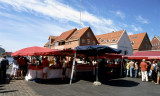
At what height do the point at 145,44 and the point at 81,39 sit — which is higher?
the point at 81,39

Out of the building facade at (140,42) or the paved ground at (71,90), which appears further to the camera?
the building facade at (140,42)

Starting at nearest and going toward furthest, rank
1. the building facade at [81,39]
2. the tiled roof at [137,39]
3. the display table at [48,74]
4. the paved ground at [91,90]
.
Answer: the paved ground at [91,90] < the display table at [48,74] < the building facade at [81,39] < the tiled roof at [137,39]

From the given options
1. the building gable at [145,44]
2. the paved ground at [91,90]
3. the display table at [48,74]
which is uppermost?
the building gable at [145,44]

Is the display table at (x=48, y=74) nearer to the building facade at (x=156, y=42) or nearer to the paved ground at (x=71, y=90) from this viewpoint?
the paved ground at (x=71, y=90)

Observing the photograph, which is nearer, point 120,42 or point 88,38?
point 120,42

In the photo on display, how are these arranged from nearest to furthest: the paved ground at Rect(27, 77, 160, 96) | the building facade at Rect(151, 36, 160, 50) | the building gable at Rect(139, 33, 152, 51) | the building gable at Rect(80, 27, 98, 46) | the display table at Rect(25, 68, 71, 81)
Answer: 1. the paved ground at Rect(27, 77, 160, 96)
2. the display table at Rect(25, 68, 71, 81)
3. the building gable at Rect(80, 27, 98, 46)
4. the building gable at Rect(139, 33, 152, 51)
5. the building facade at Rect(151, 36, 160, 50)

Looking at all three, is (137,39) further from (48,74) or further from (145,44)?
(48,74)

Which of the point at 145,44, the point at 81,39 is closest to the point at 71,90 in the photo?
the point at 81,39

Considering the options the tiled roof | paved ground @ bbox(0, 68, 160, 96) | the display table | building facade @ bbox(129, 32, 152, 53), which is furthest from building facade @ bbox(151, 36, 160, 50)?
the display table

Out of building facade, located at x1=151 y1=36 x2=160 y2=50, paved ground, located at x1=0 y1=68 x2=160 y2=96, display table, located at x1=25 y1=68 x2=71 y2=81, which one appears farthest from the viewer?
building facade, located at x1=151 y1=36 x2=160 y2=50

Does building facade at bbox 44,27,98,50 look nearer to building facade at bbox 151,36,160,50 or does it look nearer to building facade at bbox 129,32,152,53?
building facade at bbox 129,32,152,53

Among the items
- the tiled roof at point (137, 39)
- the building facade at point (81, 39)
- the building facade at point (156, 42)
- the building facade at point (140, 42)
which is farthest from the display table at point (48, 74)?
the building facade at point (156, 42)

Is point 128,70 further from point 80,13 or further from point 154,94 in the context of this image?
point 80,13

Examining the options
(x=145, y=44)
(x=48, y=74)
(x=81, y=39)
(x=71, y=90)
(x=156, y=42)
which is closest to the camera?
(x=71, y=90)
